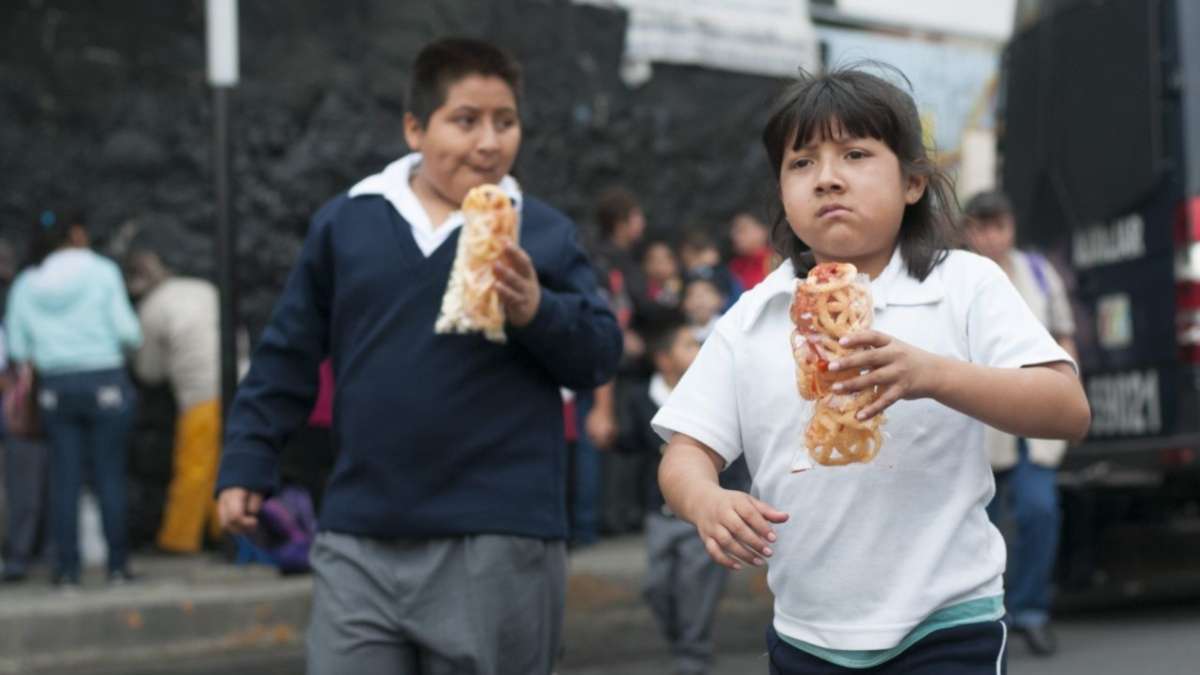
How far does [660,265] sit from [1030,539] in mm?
2755

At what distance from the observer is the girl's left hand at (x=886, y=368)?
2508 millimetres

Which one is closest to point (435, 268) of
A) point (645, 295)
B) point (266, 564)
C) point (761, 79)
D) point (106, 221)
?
point (266, 564)

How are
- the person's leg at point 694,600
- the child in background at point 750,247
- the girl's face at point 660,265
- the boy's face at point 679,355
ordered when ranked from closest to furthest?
the person's leg at point 694,600
the boy's face at point 679,355
the girl's face at point 660,265
the child in background at point 750,247

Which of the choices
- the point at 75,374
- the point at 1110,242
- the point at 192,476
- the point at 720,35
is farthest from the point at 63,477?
the point at 720,35

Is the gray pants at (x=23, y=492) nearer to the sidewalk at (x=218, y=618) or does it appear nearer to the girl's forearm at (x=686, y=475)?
the sidewalk at (x=218, y=618)

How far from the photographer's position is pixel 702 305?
24.3 ft

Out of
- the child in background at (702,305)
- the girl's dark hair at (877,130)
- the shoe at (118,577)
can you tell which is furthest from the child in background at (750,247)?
the girl's dark hair at (877,130)

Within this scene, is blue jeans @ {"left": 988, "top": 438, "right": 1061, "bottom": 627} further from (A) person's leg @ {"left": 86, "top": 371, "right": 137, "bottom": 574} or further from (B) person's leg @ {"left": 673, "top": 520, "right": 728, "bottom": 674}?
(A) person's leg @ {"left": 86, "top": 371, "right": 137, "bottom": 574}

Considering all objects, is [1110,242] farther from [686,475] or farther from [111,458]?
[686,475]

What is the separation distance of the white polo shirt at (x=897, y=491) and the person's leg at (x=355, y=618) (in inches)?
38.5

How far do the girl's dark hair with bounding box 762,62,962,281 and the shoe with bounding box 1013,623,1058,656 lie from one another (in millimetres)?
4711

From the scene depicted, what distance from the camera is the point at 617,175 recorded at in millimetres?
11234

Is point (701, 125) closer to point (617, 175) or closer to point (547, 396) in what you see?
point (617, 175)

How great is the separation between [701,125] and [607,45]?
0.85 meters
